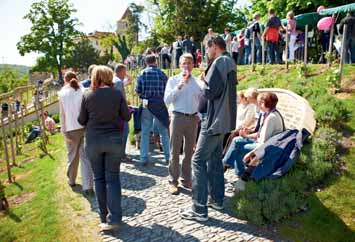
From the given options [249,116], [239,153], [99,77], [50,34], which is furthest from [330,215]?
[50,34]

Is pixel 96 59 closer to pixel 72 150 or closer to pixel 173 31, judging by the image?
pixel 173 31

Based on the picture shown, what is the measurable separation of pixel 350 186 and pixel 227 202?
67.7 inches

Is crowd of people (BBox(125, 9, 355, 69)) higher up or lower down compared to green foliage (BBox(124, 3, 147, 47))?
lower down

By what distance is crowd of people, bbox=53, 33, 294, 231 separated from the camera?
13.6 feet

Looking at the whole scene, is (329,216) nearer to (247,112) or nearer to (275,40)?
(247,112)

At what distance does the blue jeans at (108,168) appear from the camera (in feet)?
13.5

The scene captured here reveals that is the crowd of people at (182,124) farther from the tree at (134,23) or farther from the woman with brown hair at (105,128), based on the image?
the tree at (134,23)

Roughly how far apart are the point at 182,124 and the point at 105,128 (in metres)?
1.41

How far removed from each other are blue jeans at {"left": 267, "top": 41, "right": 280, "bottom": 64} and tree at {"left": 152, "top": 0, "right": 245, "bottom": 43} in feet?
67.2

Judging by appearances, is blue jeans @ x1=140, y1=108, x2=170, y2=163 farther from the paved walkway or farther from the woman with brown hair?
the woman with brown hair

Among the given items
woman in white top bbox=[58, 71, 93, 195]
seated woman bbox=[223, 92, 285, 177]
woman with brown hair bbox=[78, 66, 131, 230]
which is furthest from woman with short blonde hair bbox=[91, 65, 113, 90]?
seated woman bbox=[223, 92, 285, 177]

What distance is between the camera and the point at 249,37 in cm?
1344

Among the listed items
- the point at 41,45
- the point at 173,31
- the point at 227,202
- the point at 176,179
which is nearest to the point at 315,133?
the point at 227,202

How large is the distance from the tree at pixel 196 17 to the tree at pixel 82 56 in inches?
856
